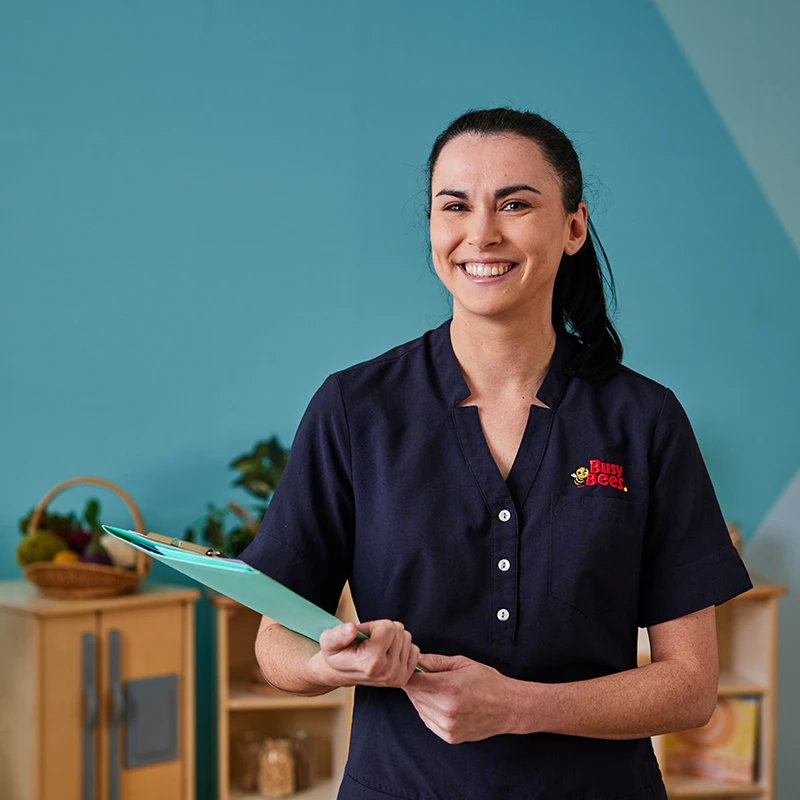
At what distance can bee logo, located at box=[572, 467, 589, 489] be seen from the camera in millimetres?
1335

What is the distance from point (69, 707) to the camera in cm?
278

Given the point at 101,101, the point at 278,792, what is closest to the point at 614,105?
the point at 101,101

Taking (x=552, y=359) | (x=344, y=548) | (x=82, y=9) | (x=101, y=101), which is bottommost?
(x=344, y=548)

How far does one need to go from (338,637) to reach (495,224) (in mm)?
543

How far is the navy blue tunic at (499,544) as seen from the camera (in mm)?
1287

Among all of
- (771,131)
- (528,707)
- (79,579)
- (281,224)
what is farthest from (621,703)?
(771,131)

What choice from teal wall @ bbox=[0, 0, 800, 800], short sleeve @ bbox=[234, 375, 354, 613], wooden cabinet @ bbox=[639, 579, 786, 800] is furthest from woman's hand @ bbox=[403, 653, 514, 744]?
teal wall @ bbox=[0, 0, 800, 800]

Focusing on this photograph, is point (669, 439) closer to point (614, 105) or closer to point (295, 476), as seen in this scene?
point (295, 476)

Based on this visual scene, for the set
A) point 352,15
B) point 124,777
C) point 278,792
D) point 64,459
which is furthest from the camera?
point 352,15

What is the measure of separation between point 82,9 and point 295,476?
2464 mm

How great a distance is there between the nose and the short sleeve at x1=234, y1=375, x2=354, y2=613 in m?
0.25

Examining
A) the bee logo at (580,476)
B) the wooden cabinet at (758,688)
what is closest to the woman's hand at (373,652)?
→ the bee logo at (580,476)

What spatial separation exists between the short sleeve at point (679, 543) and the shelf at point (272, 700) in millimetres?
1851

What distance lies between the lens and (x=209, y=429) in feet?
11.2
